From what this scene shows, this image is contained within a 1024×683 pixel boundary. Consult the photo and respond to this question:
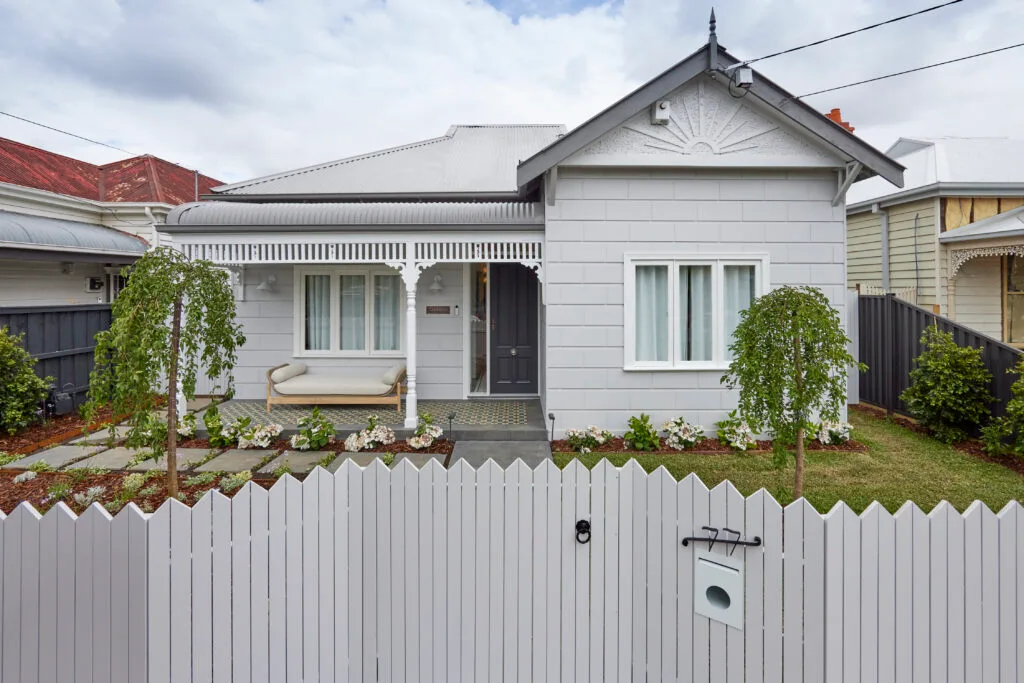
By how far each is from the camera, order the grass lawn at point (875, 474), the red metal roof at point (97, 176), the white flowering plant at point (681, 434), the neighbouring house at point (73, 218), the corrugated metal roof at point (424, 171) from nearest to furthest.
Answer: the grass lawn at point (875, 474), the white flowering plant at point (681, 434), the corrugated metal roof at point (424, 171), the neighbouring house at point (73, 218), the red metal roof at point (97, 176)

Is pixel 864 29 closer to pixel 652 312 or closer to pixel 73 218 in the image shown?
pixel 652 312

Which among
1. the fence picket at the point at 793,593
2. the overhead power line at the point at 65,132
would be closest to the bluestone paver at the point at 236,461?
the fence picket at the point at 793,593

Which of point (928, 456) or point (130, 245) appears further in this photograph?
point (130, 245)

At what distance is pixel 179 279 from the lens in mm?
4914

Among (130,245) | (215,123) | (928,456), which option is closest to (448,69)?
(130,245)

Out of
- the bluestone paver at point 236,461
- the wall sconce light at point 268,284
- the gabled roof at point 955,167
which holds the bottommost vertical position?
the bluestone paver at point 236,461

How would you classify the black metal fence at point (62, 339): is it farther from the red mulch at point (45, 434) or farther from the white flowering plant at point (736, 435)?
the white flowering plant at point (736, 435)

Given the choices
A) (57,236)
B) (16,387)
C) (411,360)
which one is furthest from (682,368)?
(57,236)

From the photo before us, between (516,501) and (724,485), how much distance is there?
3.52 feet

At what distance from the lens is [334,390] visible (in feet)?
28.8

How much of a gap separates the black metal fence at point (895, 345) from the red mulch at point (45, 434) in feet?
38.2

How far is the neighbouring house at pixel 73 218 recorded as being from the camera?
11844 mm

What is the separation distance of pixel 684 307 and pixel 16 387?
9.39 meters

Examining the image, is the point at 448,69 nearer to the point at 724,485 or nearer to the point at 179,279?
the point at 179,279
